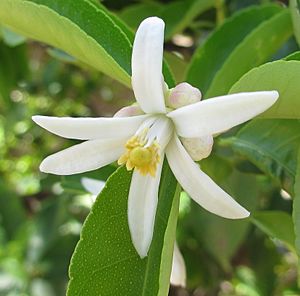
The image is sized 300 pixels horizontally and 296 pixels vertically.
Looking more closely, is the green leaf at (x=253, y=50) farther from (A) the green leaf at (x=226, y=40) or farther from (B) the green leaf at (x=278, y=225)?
(B) the green leaf at (x=278, y=225)

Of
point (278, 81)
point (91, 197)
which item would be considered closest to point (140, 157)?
point (278, 81)

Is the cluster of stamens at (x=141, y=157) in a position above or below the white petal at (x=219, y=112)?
below

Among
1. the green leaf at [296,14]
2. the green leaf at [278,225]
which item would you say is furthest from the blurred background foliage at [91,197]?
the green leaf at [296,14]

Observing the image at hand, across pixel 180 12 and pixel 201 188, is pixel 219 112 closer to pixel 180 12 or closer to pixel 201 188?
pixel 201 188

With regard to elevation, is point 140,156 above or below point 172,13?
below

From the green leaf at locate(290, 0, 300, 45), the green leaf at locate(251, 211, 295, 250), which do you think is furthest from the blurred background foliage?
the green leaf at locate(290, 0, 300, 45)

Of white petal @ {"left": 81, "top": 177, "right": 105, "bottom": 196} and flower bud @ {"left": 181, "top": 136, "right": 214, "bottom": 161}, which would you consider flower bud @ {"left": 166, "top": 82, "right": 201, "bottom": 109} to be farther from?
white petal @ {"left": 81, "top": 177, "right": 105, "bottom": 196}
